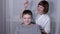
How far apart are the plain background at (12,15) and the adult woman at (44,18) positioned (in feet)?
0.26

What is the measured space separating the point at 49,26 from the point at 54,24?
109mm

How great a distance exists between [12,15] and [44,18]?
0.99ft

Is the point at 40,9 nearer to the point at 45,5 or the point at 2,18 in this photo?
the point at 45,5

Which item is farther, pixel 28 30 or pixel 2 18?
pixel 2 18

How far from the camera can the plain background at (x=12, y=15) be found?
1.46 metres

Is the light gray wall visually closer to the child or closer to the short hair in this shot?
the child

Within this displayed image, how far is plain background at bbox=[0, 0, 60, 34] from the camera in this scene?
1463 mm

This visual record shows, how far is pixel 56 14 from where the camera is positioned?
1.48 meters

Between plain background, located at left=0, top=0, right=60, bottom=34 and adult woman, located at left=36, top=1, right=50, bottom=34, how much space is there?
8cm

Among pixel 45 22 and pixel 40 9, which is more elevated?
pixel 40 9

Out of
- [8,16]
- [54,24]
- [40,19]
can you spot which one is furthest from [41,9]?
[8,16]

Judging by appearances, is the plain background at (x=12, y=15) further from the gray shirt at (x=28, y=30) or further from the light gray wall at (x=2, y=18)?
the gray shirt at (x=28, y=30)

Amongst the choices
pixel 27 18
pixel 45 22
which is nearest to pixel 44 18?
pixel 45 22

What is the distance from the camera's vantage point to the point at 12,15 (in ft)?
4.85
